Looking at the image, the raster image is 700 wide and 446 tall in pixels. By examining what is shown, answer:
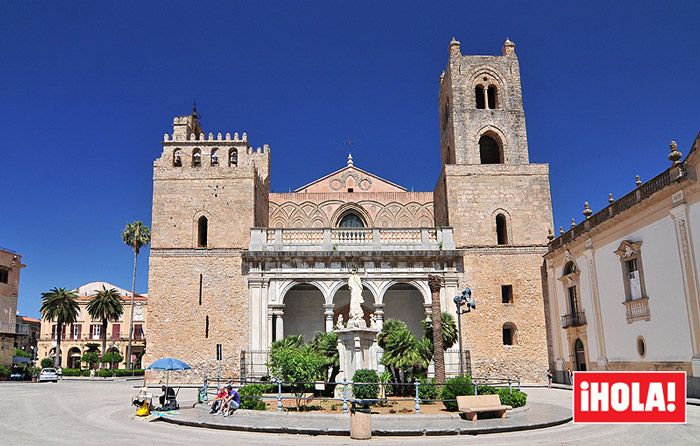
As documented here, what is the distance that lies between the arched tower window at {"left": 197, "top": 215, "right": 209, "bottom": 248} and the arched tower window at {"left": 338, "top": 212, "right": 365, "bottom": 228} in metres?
8.87

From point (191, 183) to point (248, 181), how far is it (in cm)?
291

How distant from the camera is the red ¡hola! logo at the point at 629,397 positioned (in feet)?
14.9

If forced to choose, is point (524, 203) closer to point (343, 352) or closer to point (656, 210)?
point (656, 210)

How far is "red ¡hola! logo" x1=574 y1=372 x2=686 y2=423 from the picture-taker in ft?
14.9

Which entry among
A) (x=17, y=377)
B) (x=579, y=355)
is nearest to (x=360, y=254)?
(x=579, y=355)

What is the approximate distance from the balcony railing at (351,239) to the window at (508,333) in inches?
177

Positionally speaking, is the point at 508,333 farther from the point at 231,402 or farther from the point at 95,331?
the point at 95,331

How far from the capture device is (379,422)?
13367 millimetres

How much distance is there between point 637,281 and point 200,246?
64.4ft

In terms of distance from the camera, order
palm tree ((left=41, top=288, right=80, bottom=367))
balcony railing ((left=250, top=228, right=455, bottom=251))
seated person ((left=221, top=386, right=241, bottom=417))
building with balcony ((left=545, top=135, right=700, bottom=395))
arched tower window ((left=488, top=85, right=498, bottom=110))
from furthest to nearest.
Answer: palm tree ((left=41, top=288, right=80, bottom=367)) < arched tower window ((left=488, top=85, right=498, bottom=110)) < balcony railing ((left=250, top=228, right=455, bottom=251)) < building with balcony ((left=545, top=135, right=700, bottom=395)) < seated person ((left=221, top=386, right=241, bottom=417))

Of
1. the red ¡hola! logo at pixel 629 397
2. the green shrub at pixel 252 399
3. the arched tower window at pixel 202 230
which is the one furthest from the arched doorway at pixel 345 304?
the red ¡hola! logo at pixel 629 397

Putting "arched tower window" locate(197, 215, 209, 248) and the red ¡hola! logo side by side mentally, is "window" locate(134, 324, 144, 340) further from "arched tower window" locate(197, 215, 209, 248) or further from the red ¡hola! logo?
the red ¡hola! logo

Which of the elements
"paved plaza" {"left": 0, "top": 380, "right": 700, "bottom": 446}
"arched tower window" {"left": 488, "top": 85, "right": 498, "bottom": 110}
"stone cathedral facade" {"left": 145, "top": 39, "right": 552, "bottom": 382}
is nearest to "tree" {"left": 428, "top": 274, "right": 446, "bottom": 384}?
"paved plaza" {"left": 0, "top": 380, "right": 700, "bottom": 446}

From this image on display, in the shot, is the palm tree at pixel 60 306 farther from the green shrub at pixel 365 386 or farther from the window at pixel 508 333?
the green shrub at pixel 365 386
